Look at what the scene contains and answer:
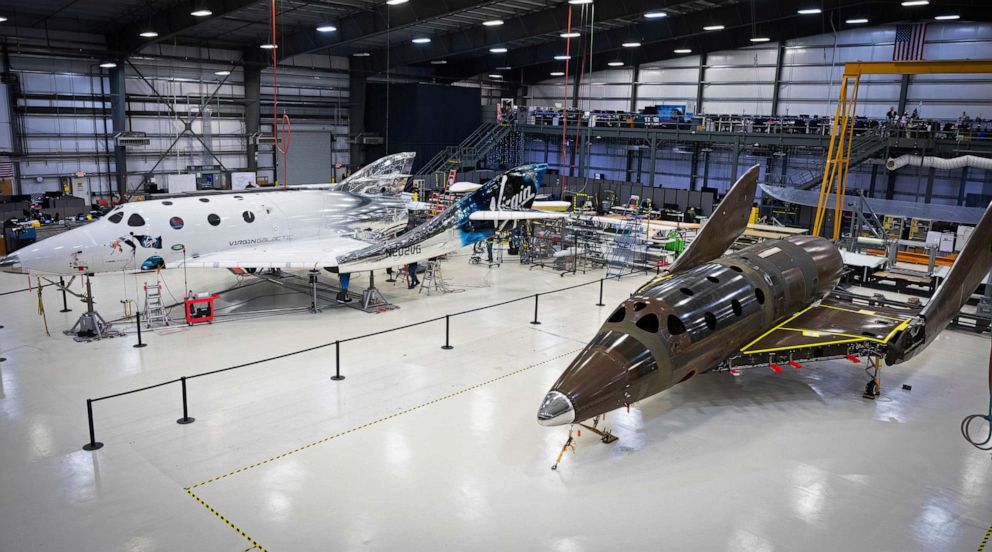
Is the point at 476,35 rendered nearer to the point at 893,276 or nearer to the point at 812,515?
the point at 893,276

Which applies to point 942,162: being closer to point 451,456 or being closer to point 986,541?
point 986,541

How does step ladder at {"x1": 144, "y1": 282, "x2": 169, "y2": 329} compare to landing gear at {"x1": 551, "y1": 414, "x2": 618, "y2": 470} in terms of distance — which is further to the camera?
step ladder at {"x1": 144, "y1": 282, "x2": 169, "y2": 329}

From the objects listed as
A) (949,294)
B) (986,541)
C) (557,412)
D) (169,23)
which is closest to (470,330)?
(557,412)

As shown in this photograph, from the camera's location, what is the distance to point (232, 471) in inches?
367

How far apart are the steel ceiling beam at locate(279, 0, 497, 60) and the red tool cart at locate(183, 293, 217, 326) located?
1478 cm

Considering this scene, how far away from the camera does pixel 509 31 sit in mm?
33406

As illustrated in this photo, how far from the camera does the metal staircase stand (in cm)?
4325

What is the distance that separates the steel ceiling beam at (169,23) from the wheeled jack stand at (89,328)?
1316cm

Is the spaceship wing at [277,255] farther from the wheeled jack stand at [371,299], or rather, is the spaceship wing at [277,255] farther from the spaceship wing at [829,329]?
the spaceship wing at [829,329]

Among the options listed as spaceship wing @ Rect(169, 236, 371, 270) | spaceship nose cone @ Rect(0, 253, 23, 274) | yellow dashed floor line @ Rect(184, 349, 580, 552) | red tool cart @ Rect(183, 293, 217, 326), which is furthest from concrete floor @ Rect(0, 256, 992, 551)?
spaceship wing @ Rect(169, 236, 371, 270)

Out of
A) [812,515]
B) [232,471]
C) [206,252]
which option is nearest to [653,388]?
[812,515]

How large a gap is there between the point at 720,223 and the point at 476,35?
26.0 metres

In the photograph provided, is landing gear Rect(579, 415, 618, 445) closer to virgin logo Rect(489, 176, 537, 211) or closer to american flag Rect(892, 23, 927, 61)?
virgin logo Rect(489, 176, 537, 211)

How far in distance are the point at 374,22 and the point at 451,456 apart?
2532cm
